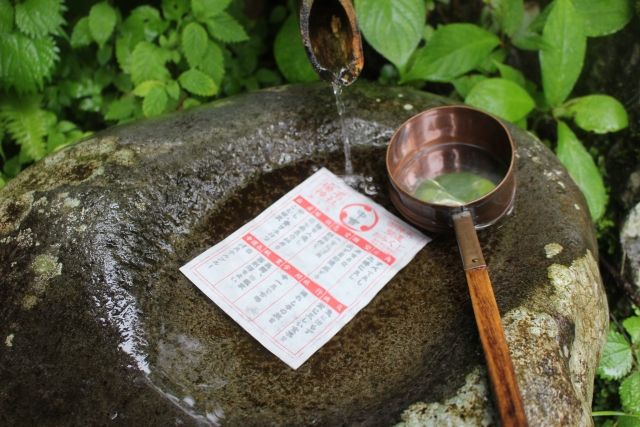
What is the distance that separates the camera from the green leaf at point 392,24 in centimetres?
250

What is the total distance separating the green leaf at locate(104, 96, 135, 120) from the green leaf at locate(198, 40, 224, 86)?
490mm

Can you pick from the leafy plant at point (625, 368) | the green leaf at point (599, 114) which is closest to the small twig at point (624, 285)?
the leafy plant at point (625, 368)

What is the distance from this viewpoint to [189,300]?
6.45 feet

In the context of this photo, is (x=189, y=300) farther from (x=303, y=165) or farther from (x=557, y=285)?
(x=557, y=285)

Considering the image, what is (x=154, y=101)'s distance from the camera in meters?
2.58

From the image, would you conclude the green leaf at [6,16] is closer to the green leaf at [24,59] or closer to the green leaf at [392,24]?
the green leaf at [24,59]

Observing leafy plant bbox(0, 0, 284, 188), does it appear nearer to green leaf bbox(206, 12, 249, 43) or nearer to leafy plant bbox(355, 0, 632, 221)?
green leaf bbox(206, 12, 249, 43)

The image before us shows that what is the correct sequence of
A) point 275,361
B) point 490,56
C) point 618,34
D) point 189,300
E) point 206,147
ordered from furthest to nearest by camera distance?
1. point 490,56
2. point 618,34
3. point 206,147
4. point 189,300
5. point 275,361

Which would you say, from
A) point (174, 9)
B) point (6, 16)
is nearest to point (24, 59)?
point (6, 16)

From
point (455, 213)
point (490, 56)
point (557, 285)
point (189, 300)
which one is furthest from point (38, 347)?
point (490, 56)

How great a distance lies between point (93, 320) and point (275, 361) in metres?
0.64

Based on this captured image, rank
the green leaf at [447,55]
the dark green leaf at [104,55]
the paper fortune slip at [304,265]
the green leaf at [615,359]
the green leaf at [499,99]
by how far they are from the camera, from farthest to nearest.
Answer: the dark green leaf at [104,55] → the green leaf at [447,55] → the green leaf at [499,99] → the green leaf at [615,359] → the paper fortune slip at [304,265]

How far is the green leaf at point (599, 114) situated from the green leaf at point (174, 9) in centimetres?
199

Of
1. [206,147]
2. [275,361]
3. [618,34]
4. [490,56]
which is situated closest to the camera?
[275,361]
